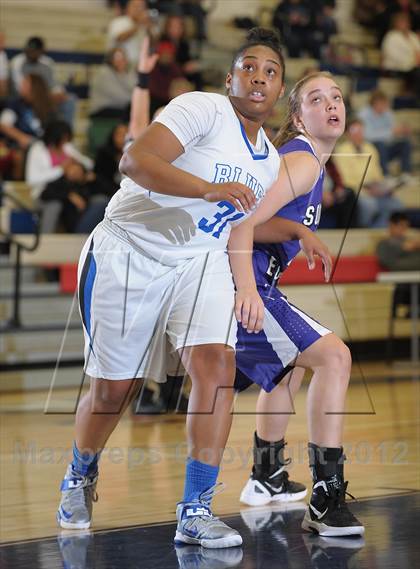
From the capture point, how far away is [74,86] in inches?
453

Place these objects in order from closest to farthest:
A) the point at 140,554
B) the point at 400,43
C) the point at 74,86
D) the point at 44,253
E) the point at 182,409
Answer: the point at 140,554 → the point at 182,409 → the point at 44,253 → the point at 74,86 → the point at 400,43

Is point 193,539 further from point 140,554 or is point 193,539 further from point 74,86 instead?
point 74,86

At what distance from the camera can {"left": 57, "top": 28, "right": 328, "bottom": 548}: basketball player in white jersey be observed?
11.2 feet

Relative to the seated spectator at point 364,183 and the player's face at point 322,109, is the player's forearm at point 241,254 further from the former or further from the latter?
the seated spectator at point 364,183

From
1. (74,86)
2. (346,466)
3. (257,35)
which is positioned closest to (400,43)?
(74,86)

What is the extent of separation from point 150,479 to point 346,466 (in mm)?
900

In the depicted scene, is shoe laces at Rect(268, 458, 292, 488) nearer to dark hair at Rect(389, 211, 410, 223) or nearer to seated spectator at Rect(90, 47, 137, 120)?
dark hair at Rect(389, 211, 410, 223)

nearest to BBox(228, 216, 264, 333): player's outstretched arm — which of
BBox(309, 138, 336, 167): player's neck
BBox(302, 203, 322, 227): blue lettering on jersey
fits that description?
BBox(302, 203, 322, 227): blue lettering on jersey

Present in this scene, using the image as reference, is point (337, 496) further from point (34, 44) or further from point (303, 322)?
point (34, 44)

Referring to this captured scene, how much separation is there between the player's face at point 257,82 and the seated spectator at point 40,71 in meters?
7.13

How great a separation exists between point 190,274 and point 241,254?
21 centimetres

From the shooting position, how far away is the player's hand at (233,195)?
3.13m

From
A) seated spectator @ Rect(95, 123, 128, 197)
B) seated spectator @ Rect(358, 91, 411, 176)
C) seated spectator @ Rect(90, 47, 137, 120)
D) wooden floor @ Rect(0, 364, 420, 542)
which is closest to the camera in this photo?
wooden floor @ Rect(0, 364, 420, 542)

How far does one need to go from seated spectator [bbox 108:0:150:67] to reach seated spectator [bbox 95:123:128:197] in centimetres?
197
